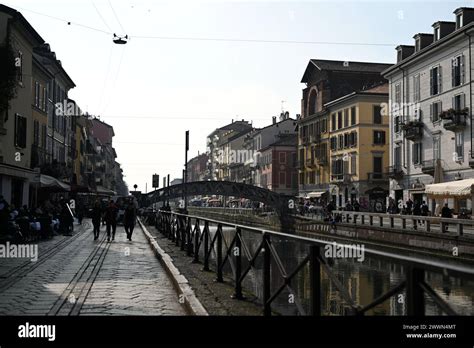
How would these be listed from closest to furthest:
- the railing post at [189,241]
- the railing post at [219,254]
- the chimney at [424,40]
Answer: the railing post at [219,254] → the railing post at [189,241] → the chimney at [424,40]

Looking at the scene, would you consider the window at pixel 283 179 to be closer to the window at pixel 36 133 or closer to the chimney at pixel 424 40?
the chimney at pixel 424 40

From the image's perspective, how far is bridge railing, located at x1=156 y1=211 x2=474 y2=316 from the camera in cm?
345

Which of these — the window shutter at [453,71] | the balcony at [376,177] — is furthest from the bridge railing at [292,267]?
the balcony at [376,177]

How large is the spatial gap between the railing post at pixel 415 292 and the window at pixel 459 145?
36011mm

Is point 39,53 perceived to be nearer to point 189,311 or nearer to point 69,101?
point 69,101

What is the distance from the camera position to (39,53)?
4256cm

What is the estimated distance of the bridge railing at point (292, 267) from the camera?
3.45m

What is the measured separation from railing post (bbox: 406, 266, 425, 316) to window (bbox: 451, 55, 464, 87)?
36.7 metres

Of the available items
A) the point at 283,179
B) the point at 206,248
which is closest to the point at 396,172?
the point at 206,248

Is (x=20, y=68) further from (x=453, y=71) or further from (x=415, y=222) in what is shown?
(x=453, y=71)

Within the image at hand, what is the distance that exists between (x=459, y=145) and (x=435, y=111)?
438cm

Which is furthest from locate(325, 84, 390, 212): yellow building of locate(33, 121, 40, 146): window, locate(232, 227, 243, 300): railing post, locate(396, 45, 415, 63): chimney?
locate(232, 227, 243, 300): railing post

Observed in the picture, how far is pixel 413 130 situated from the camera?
4306cm

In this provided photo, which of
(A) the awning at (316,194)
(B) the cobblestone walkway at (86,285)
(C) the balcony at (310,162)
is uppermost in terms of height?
(C) the balcony at (310,162)
